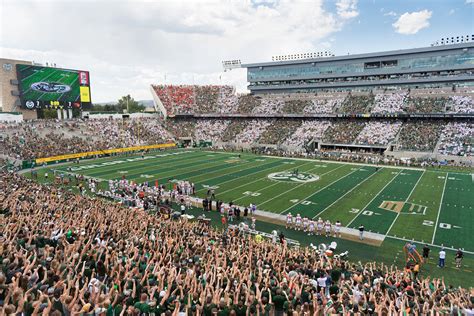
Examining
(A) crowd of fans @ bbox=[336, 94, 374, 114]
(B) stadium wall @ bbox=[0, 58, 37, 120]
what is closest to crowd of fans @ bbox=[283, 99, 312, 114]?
(A) crowd of fans @ bbox=[336, 94, 374, 114]

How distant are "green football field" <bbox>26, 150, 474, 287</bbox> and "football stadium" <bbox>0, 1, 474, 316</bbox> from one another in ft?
0.51

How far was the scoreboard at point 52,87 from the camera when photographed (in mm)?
47688

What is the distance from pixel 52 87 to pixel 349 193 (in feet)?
152

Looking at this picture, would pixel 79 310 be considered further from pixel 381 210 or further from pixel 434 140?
pixel 434 140

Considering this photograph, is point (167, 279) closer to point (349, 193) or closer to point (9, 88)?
point (349, 193)

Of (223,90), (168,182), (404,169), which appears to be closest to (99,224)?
(168,182)

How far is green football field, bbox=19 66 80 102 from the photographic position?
47528mm

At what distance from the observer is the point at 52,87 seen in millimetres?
50281

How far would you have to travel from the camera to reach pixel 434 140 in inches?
1743

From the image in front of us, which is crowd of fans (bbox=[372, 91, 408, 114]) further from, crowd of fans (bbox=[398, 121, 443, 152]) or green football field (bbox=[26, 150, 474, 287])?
green football field (bbox=[26, 150, 474, 287])

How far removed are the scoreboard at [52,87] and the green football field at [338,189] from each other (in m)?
15.8

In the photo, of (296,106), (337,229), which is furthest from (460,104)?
(337,229)

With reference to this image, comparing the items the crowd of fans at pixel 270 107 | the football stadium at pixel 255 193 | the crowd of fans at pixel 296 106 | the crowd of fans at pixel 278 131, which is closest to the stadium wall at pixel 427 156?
the football stadium at pixel 255 193

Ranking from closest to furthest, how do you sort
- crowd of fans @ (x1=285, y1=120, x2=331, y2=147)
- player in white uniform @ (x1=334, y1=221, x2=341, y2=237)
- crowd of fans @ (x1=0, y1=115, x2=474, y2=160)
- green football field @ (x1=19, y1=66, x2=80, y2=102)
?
→ player in white uniform @ (x1=334, y1=221, x2=341, y2=237) → crowd of fans @ (x1=0, y1=115, x2=474, y2=160) → green football field @ (x1=19, y1=66, x2=80, y2=102) → crowd of fans @ (x1=285, y1=120, x2=331, y2=147)
